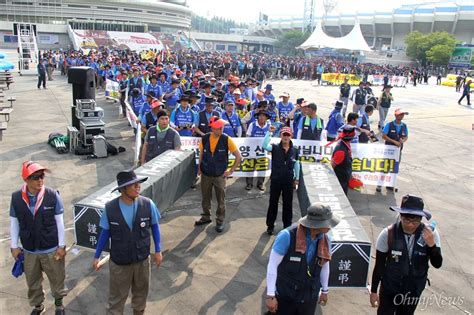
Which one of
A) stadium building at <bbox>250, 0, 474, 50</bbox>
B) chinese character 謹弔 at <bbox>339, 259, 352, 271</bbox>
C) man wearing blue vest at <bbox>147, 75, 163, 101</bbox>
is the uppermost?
stadium building at <bbox>250, 0, 474, 50</bbox>

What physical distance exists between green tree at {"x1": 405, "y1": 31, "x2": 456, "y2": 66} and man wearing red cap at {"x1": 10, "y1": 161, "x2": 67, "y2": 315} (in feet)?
238

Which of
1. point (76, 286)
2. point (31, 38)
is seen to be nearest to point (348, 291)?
point (76, 286)

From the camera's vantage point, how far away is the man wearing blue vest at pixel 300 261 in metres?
3.61

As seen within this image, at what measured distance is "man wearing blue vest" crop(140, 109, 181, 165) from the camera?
7.88 meters

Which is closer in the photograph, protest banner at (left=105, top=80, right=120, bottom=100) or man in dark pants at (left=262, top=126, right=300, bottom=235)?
A: man in dark pants at (left=262, top=126, right=300, bottom=235)

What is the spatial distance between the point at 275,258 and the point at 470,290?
411cm

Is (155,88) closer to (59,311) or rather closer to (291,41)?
(59,311)

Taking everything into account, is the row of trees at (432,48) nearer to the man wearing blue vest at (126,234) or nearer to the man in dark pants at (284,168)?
the man in dark pants at (284,168)

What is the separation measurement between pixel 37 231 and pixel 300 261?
9.86ft

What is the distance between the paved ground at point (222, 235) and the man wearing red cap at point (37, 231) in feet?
1.89

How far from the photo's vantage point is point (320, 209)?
3.59 metres

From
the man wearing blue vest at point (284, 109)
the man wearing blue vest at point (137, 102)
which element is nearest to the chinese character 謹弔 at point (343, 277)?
the man wearing blue vest at point (284, 109)

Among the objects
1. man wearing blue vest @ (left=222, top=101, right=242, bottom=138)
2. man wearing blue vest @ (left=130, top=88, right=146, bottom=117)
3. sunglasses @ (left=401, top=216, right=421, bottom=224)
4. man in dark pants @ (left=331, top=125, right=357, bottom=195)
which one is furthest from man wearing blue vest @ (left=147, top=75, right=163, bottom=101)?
sunglasses @ (left=401, top=216, right=421, bottom=224)

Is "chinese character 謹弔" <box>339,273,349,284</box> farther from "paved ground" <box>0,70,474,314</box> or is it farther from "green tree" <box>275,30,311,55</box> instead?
"green tree" <box>275,30,311,55</box>
